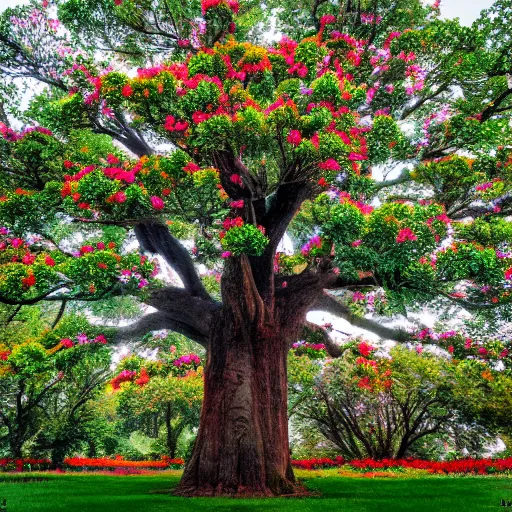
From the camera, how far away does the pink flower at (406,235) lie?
816cm

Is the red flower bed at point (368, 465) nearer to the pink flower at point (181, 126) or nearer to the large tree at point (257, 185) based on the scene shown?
the large tree at point (257, 185)

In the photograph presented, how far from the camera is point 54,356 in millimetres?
10219

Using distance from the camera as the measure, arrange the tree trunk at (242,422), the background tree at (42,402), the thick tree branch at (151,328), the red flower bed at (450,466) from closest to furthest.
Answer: the tree trunk at (242,422) → the thick tree branch at (151,328) → the red flower bed at (450,466) → the background tree at (42,402)

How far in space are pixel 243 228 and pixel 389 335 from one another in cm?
717

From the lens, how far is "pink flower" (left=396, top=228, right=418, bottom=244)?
26.8 ft

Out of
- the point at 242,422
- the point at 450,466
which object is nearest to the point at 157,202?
the point at 242,422

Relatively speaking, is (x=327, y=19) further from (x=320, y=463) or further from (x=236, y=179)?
(x=320, y=463)

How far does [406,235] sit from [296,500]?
5.09m

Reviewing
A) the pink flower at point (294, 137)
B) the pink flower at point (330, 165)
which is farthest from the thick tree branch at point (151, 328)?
the pink flower at point (294, 137)

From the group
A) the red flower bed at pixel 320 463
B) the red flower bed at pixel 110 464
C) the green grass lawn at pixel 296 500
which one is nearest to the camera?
the green grass lawn at pixel 296 500

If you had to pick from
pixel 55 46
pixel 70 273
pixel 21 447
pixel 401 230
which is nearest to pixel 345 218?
pixel 401 230

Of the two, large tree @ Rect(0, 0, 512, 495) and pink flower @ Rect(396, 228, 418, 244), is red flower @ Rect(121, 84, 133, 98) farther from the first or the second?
pink flower @ Rect(396, 228, 418, 244)

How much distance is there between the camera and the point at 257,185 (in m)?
9.19

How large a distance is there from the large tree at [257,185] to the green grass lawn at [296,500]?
121 cm
